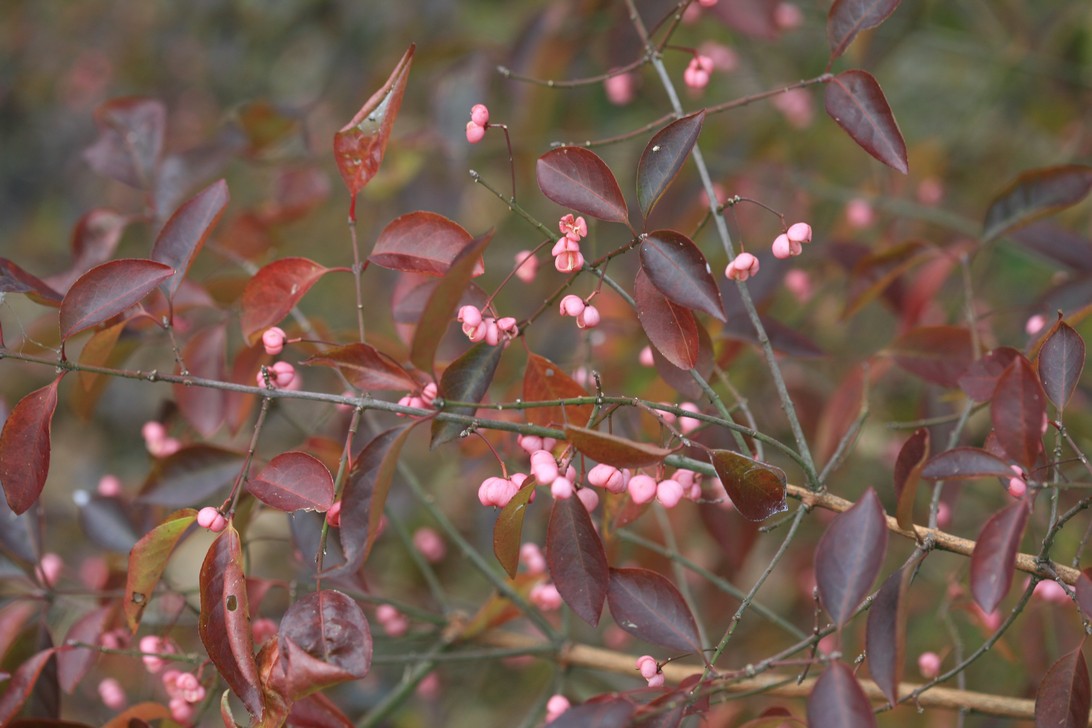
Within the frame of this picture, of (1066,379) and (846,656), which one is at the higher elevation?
(1066,379)

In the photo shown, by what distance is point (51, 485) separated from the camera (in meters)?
3.07

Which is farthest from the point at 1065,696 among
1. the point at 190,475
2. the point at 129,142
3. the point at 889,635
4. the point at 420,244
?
the point at 129,142

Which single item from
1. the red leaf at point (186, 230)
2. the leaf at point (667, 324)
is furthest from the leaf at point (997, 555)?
the red leaf at point (186, 230)

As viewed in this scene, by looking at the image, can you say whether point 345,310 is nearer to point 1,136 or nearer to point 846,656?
point 1,136

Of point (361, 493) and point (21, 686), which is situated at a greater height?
point (361, 493)

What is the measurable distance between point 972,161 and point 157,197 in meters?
1.85

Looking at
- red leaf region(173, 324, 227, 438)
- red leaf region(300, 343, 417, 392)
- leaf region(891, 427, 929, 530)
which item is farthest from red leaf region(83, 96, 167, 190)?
leaf region(891, 427, 929, 530)

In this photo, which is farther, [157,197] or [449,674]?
[449,674]

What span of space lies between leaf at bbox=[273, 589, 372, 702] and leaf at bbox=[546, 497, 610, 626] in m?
0.16

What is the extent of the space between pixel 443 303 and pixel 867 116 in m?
0.40

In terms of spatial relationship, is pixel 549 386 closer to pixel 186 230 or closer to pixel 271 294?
pixel 271 294

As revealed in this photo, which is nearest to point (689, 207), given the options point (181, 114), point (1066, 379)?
point (1066, 379)

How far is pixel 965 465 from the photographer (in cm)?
70

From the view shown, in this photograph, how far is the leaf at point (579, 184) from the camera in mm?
768
